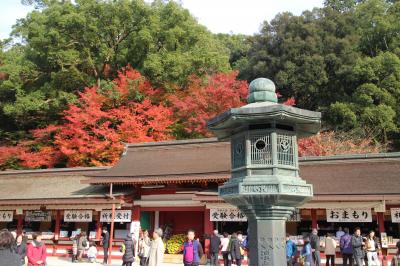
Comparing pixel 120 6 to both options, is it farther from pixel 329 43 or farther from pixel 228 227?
pixel 228 227

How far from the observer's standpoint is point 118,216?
20.3 m

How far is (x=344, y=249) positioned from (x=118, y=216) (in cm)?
1067

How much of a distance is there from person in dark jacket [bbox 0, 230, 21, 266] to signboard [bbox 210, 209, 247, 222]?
45.4 feet

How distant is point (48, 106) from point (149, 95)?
8312 mm

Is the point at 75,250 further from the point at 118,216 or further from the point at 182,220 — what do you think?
the point at 182,220

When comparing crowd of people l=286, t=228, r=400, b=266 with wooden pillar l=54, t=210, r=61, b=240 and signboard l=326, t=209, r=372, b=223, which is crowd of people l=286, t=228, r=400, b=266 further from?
wooden pillar l=54, t=210, r=61, b=240

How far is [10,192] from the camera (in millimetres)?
23312

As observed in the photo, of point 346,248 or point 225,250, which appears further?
point 225,250

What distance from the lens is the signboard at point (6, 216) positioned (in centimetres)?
2242

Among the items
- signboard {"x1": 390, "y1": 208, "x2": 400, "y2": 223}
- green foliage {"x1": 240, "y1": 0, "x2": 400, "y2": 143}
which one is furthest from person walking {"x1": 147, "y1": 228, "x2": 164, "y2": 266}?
green foliage {"x1": 240, "y1": 0, "x2": 400, "y2": 143}

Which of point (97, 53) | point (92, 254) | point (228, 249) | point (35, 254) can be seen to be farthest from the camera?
point (97, 53)

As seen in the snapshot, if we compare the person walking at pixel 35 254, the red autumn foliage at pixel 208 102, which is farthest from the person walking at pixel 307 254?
the red autumn foliage at pixel 208 102

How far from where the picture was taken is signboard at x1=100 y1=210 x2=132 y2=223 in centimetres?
2016

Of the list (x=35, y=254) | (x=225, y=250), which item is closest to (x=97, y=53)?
(x=225, y=250)
